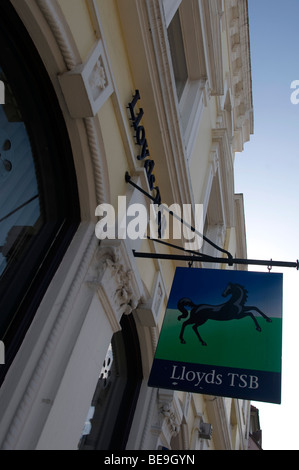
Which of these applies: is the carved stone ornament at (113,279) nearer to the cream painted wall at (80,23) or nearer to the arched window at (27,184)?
the arched window at (27,184)

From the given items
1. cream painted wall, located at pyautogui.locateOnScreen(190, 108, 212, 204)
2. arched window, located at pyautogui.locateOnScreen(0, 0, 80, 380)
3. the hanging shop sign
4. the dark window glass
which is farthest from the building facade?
cream painted wall, located at pyautogui.locateOnScreen(190, 108, 212, 204)

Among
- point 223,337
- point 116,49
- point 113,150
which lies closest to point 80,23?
point 116,49

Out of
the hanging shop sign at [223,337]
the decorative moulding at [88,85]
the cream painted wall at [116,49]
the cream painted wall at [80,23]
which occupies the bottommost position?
the hanging shop sign at [223,337]

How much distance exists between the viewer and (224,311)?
13.9 ft

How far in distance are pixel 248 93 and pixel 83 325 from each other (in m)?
14.2

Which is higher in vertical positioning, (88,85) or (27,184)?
(88,85)

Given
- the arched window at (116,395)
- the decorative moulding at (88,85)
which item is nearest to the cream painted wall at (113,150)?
the decorative moulding at (88,85)

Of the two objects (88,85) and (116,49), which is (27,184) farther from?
(116,49)

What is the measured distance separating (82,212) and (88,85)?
1221 millimetres

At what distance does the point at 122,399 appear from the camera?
5.81 meters

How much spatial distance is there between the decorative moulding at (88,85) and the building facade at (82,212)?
0.01 meters

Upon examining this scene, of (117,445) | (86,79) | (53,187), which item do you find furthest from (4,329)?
(117,445)

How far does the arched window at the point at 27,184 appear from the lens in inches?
138

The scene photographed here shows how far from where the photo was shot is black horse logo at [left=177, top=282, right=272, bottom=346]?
4.18 m
